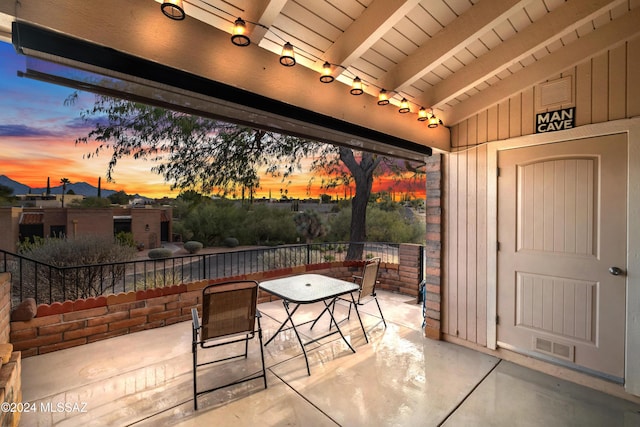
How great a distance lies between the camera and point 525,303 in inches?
109

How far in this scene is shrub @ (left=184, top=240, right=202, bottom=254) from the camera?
8570mm

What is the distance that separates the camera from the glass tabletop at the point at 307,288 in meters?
2.88

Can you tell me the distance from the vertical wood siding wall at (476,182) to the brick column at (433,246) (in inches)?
2.8

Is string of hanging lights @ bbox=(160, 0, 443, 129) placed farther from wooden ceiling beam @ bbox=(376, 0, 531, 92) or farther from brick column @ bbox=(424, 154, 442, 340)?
brick column @ bbox=(424, 154, 442, 340)

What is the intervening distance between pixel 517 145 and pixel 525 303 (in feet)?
4.98

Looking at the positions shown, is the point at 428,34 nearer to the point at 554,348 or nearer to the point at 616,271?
the point at 616,271

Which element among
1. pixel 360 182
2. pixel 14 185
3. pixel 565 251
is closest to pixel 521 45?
pixel 565 251

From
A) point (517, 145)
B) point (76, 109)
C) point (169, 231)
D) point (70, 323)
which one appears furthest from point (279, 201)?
point (517, 145)

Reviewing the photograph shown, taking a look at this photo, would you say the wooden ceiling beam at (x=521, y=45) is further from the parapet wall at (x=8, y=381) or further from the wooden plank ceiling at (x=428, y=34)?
the parapet wall at (x=8, y=381)

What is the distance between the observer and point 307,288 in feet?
10.6

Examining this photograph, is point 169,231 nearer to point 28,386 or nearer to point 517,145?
point 28,386

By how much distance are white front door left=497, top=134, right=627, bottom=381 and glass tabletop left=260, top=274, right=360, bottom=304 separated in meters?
1.64

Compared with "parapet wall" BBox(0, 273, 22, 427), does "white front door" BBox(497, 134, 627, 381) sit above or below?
above

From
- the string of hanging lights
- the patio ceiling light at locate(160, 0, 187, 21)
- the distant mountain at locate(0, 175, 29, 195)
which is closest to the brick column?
the string of hanging lights
